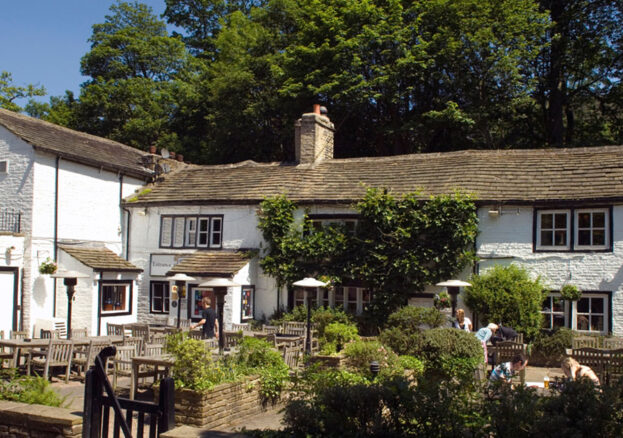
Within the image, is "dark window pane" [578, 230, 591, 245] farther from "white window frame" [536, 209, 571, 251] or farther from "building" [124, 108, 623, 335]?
"white window frame" [536, 209, 571, 251]

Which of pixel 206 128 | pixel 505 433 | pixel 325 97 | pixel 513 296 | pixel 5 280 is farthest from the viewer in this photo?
pixel 206 128

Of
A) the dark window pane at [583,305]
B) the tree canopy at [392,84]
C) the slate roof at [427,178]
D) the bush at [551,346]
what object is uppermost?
the tree canopy at [392,84]

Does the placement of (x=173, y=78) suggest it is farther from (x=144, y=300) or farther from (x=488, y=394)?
(x=488, y=394)

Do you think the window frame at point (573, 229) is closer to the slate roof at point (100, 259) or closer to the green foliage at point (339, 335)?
the green foliage at point (339, 335)

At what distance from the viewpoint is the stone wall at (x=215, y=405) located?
32.9 ft

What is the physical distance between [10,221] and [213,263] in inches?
281

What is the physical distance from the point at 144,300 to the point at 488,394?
1986 cm

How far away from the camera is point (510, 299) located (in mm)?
18781

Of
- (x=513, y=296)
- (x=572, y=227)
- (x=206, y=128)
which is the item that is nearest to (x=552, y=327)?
(x=513, y=296)

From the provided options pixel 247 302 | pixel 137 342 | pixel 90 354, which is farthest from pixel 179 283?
pixel 90 354

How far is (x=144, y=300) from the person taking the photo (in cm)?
2503

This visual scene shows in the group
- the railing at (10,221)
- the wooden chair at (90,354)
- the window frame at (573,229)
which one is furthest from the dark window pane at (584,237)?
A: the railing at (10,221)

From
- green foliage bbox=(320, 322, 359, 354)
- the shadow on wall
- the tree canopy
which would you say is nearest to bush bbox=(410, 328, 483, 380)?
green foliage bbox=(320, 322, 359, 354)

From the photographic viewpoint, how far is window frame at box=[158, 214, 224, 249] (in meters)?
24.5
